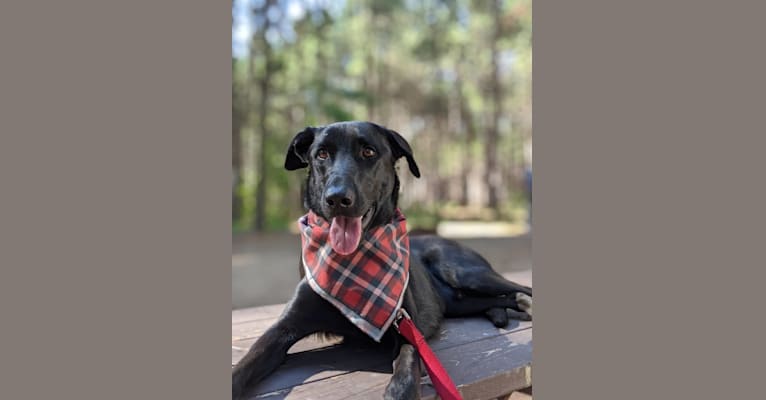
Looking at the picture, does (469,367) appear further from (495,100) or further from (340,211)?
(495,100)

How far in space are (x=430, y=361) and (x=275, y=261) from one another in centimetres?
831

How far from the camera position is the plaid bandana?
2.49 m

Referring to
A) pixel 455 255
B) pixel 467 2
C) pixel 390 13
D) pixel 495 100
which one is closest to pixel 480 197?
pixel 495 100

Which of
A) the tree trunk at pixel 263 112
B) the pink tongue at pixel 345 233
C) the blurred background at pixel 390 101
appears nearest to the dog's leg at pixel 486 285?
the pink tongue at pixel 345 233

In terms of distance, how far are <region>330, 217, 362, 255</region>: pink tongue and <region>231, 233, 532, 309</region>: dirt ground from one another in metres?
3.53

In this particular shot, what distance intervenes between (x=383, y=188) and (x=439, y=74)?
13.5 metres

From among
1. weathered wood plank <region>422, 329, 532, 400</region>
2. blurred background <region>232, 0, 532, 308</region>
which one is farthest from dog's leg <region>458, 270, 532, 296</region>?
blurred background <region>232, 0, 532, 308</region>

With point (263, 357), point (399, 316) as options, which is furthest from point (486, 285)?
point (263, 357)

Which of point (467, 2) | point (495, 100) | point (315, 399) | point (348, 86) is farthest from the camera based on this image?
point (495, 100)

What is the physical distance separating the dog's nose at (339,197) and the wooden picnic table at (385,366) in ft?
2.43

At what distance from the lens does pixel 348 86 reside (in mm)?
12414

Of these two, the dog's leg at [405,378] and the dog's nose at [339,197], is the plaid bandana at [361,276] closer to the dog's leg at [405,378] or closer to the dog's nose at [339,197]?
the dog's leg at [405,378]

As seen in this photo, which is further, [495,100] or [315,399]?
[495,100]

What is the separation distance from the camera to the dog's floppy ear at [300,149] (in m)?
2.73
